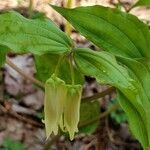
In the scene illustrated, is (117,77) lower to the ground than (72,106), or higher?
higher

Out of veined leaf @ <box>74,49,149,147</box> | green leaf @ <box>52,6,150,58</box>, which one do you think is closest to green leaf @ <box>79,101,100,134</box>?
green leaf @ <box>52,6,150,58</box>

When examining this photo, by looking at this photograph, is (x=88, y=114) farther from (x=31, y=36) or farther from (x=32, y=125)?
(x=31, y=36)

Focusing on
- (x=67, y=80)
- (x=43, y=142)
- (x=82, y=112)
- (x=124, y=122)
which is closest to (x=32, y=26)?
(x=67, y=80)

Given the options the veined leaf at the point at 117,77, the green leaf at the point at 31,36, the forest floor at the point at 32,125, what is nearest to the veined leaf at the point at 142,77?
the veined leaf at the point at 117,77

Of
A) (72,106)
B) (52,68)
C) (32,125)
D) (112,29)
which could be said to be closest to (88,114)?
(52,68)

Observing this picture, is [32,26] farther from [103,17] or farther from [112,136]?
[112,136]

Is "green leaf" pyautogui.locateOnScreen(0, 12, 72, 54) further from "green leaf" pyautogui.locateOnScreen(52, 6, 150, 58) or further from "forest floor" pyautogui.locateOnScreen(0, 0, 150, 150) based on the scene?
"forest floor" pyautogui.locateOnScreen(0, 0, 150, 150)
